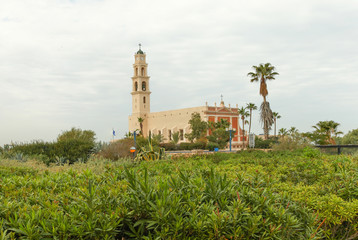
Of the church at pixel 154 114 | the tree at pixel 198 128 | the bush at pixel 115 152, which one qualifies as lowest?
the bush at pixel 115 152

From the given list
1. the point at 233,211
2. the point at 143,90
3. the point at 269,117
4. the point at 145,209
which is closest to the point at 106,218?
the point at 145,209

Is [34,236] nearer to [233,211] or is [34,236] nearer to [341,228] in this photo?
[233,211]

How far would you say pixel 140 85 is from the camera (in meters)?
79.0

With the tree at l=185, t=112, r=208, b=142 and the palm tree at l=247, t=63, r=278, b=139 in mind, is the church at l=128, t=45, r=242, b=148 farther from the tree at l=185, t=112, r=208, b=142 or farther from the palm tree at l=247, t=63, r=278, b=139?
the palm tree at l=247, t=63, r=278, b=139

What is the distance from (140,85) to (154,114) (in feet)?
27.4

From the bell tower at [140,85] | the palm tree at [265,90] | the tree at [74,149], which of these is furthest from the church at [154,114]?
the tree at [74,149]

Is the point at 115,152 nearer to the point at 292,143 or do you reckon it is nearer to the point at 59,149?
the point at 59,149

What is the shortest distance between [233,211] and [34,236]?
4.57ft

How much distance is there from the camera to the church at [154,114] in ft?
240

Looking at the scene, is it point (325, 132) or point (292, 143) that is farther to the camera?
point (325, 132)

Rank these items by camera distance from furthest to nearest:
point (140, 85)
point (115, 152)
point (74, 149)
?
point (140, 85), point (74, 149), point (115, 152)

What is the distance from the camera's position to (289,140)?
18594mm

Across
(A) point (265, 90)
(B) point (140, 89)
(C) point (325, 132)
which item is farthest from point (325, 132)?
(B) point (140, 89)

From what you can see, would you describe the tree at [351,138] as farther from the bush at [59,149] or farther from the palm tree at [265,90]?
the bush at [59,149]
